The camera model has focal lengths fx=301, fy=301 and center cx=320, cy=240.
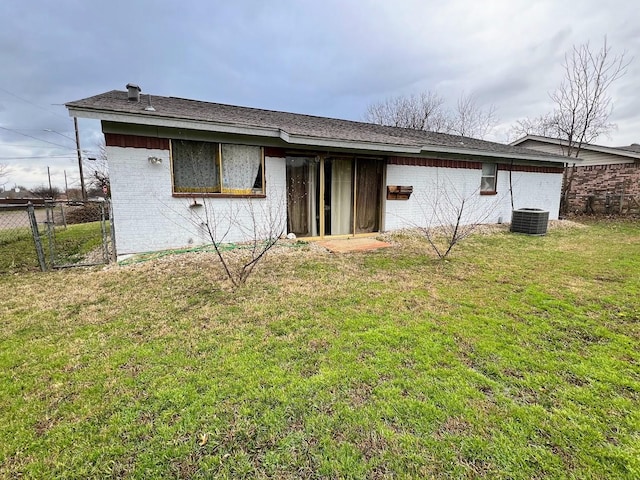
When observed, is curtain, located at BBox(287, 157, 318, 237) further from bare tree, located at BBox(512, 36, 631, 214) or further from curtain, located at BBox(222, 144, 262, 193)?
bare tree, located at BBox(512, 36, 631, 214)

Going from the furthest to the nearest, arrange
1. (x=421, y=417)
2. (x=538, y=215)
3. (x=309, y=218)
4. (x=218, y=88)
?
(x=218, y=88)
(x=538, y=215)
(x=309, y=218)
(x=421, y=417)

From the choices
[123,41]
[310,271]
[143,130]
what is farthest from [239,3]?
[310,271]

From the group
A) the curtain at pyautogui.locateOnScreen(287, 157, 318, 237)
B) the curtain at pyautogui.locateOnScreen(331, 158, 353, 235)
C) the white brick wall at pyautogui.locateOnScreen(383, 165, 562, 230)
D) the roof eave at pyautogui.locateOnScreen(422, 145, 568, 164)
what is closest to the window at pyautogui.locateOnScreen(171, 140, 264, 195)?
the curtain at pyautogui.locateOnScreen(287, 157, 318, 237)

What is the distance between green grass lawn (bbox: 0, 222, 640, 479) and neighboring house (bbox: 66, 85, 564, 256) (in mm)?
2197

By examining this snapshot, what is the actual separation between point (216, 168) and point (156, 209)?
1.48 metres

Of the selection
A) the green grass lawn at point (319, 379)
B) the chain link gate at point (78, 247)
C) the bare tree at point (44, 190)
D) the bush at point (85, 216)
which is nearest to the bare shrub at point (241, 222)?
the chain link gate at point (78, 247)

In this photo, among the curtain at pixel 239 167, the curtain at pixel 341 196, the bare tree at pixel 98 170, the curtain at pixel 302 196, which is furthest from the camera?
the bare tree at pixel 98 170

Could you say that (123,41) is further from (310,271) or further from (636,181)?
(636,181)

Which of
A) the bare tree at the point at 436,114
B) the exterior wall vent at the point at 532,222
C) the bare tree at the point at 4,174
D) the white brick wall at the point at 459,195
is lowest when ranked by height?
the exterior wall vent at the point at 532,222

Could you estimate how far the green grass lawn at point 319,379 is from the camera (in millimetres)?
1609

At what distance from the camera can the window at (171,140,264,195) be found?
6.21m

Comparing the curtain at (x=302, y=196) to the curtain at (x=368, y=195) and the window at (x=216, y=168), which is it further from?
the curtain at (x=368, y=195)

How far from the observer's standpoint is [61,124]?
24.9 metres

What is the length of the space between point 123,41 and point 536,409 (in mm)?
16291
